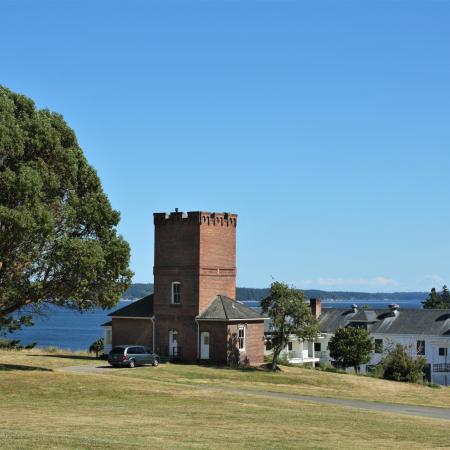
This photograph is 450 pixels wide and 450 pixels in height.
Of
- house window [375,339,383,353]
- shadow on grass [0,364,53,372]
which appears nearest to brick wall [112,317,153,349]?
shadow on grass [0,364,53,372]

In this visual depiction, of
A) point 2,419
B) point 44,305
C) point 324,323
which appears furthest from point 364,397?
point 324,323

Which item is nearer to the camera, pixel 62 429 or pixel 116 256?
pixel 62 429

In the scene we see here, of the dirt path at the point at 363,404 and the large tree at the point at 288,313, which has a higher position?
the large tree at the point at 288,313

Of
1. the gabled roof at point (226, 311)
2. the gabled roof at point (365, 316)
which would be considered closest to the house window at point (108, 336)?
the gabled roof at point (226, 311)

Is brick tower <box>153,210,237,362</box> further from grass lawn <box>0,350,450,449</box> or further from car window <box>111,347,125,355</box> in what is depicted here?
grass lawn <box>0,350,450,449</box>

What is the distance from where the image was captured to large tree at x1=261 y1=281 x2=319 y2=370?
5394 cm

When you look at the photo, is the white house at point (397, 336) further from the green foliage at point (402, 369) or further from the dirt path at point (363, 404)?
the dirt path at point (363, 404)

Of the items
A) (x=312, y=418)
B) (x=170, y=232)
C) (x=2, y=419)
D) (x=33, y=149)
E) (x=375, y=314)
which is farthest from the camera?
(x=375, y=314)

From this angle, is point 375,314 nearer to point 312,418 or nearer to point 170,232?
point 170,232

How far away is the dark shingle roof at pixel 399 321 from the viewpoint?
84500 mm

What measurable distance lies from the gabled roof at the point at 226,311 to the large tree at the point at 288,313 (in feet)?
5.58

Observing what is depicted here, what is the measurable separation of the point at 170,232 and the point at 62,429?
33880 mm

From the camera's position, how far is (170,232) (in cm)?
5722

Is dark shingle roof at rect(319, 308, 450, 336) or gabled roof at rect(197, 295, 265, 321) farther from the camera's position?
dark shingle roof at rect(319, 308, 450, 336)
